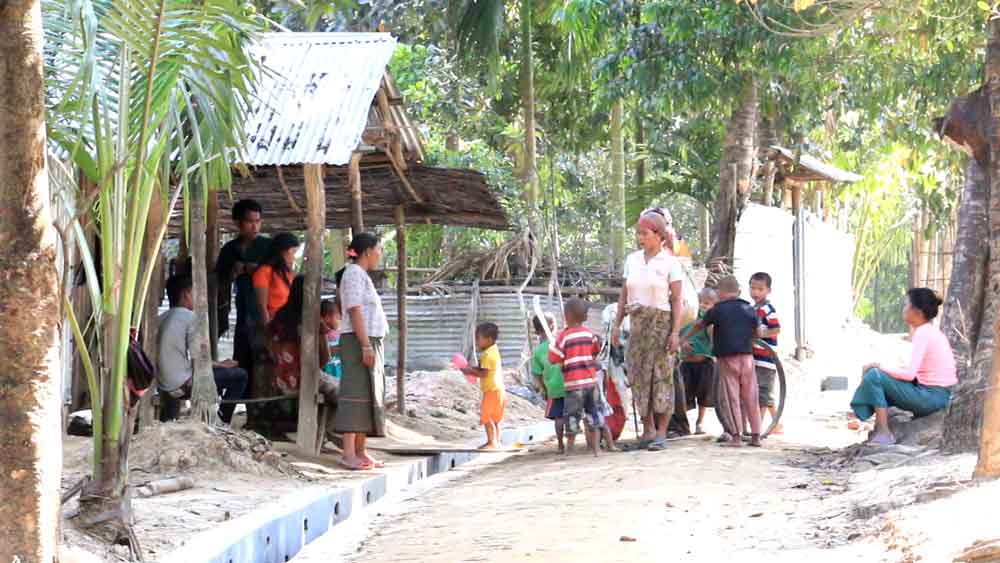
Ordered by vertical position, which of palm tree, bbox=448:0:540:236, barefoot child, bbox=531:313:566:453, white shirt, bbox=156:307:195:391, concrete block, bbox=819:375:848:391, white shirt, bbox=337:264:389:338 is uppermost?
palm tree, bbox=448:0:540:236

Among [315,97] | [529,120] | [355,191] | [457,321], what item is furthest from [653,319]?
[529,120]

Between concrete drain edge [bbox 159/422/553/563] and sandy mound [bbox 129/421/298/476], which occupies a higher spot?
sandy mound [bbox 129/421/298/476]

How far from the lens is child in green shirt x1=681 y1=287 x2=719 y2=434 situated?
1112cm

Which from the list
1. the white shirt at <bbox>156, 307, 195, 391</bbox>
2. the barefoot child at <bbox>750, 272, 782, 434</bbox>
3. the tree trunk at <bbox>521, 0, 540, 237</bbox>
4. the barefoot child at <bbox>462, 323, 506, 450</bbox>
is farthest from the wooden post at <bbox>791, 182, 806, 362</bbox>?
the white shirt at <bbox>156, 307, 195, 391</bbox>

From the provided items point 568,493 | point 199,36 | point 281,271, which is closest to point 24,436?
point 199,36

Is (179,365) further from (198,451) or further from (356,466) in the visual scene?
(198,451)

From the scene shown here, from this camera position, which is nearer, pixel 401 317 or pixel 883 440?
pixel 883 440

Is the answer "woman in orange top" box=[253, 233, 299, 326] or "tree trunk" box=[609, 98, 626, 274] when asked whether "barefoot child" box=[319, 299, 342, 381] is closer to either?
"woman in orange top" box=[253, 233, 299, 326]

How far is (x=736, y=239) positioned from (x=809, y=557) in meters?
12.6

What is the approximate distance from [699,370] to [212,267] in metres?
4.21

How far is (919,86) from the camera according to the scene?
1512 centimetres

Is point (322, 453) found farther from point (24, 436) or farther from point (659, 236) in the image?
point (24, 436)

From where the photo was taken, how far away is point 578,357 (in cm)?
997

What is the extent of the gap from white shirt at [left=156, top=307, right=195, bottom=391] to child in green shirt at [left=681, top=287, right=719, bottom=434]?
156 inches
